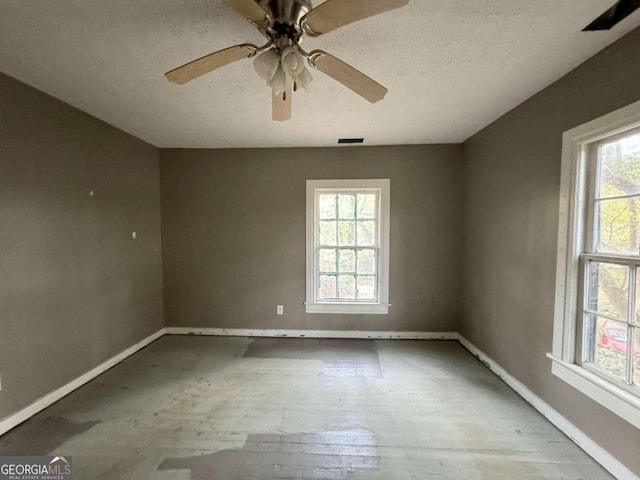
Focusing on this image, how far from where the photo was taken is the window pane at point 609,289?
1.52m

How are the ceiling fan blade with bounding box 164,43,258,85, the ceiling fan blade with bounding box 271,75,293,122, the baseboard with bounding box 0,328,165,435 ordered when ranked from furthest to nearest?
the baseboard with bounding box 0,328,165,435 < the ceiling fan blade with bounding box 271,75,293,122 < the ceiling fan blade with bounding box 164,43,258,85

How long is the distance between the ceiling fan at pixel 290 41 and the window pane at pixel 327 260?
7.11ft

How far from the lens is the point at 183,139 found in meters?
3.07

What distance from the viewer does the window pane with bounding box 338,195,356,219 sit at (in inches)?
133

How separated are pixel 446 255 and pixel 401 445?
217cm

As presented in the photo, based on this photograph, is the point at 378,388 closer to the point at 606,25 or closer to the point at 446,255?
the point at 446,255

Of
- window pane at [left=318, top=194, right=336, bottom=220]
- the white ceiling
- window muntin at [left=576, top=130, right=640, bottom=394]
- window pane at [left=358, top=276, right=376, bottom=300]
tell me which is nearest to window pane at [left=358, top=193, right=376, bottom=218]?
window pane at [left=318, top=194, right=336, bottom=220]

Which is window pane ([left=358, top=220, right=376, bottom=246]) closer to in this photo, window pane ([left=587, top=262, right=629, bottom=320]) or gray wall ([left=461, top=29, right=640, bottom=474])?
gray wall ([left=461, top=29, right=640, bottom=474])

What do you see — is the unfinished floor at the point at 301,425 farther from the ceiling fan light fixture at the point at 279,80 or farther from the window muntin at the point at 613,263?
the ceiling fan light fixture at the point at 279,80

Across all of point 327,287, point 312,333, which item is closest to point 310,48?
point 327,287

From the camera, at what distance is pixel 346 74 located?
4.42 feet

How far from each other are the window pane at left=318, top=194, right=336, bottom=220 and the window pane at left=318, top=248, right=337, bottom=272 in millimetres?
402

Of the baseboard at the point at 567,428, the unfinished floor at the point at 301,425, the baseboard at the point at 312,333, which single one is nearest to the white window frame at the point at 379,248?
the baseboard at the point at 312,333

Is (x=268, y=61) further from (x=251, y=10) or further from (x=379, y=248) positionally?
(x=379, y=248)
